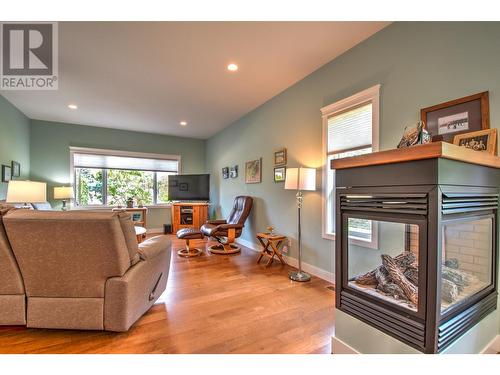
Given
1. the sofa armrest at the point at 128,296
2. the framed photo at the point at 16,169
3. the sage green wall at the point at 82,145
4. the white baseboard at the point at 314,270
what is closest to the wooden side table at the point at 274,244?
the white baseboard at the point at 314,270

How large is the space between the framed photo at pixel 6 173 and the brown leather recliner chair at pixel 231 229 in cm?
325

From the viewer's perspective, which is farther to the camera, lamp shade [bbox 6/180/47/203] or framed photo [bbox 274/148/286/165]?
framed photo [bbox 274/148/286/165]

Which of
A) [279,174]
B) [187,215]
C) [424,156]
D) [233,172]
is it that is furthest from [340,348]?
[187,215]

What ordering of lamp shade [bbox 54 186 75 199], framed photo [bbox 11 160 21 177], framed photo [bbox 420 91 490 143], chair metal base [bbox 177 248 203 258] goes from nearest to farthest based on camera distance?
framed photo [bbox 420 91 490 143] → chair metal base [bbox 177 248 203 258] → framed photo [bbox 11 160 21 177] → lamp shade [bbox 54 186 75 199]

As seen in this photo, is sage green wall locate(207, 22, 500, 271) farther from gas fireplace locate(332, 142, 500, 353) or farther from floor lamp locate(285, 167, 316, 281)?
gas fireplace locate(332, 142, 500, 353)

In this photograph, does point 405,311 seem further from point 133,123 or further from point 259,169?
point 133,123

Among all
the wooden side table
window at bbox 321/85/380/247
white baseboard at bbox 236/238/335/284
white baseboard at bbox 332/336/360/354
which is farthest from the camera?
the wooden side table

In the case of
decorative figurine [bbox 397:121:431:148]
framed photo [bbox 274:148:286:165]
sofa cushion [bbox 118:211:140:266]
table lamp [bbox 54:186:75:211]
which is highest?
framed photo [bbox 274:148:286:165]

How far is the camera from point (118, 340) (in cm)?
163

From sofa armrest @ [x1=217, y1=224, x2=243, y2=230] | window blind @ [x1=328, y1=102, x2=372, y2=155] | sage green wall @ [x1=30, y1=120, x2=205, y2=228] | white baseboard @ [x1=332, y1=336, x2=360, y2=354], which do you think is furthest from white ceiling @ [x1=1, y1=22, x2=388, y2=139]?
white baseboard @ [x1=332, y1=336, x2=360, y2=354]

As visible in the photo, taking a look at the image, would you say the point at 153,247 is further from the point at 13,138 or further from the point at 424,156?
the point at 13,138

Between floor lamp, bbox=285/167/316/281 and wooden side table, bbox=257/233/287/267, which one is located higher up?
floor lamp, bbox=285/167/316/281

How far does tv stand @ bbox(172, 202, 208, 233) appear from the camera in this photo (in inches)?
232

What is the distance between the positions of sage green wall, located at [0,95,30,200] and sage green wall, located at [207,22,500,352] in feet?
13.4
